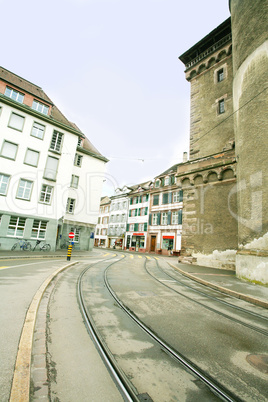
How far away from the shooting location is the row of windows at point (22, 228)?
1812 centimetres

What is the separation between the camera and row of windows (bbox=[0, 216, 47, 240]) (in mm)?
18125

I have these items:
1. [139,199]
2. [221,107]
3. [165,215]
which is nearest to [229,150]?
[221,107]

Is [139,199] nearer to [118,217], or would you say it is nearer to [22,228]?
[118,217]

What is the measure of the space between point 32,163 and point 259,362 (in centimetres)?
2155

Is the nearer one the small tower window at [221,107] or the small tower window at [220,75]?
the small tower window at [221,107]

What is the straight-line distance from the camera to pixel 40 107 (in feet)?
69.7

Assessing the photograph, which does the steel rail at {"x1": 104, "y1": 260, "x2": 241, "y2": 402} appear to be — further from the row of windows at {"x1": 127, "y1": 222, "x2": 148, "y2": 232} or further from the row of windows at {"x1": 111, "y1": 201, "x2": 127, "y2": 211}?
the row of windows at {"x1": 111, "y1": 201, "x2": 127, "y2": 211}

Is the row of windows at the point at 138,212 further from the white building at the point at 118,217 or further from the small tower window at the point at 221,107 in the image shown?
the small tower window at the point at 221,107

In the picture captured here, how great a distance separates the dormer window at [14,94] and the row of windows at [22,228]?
37.6 feet

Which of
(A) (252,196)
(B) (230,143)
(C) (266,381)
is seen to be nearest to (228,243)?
(A) (252,196)

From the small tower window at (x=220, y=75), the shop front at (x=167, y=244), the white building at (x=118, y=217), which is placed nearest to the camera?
the small tower window at (x=220, y=75)

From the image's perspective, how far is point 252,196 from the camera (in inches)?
364

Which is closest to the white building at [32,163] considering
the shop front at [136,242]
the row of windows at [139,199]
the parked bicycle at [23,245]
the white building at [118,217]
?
the parked bicycle at [23,245]

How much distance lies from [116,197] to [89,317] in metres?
42.3
